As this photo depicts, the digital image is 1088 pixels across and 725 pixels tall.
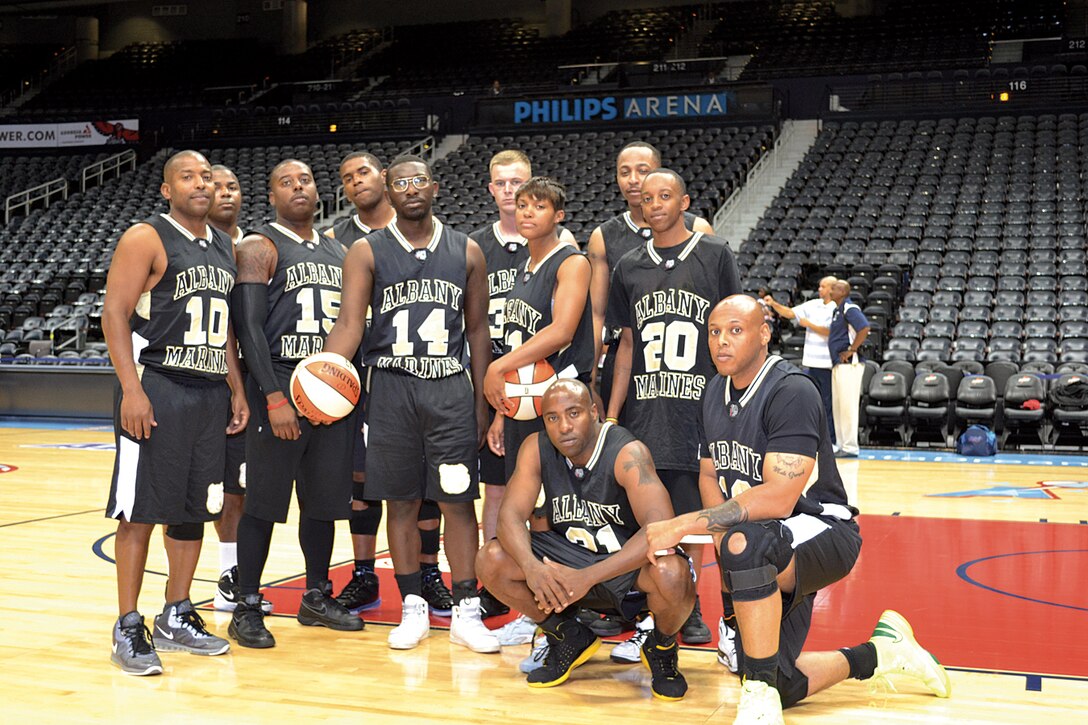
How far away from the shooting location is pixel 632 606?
3834 mm

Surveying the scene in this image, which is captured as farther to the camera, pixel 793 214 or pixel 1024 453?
pixel 793 214

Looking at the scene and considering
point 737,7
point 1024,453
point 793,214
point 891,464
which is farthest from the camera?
point 737,7

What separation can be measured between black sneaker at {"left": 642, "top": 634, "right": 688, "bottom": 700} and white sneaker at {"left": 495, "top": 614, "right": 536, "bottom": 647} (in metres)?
0.74

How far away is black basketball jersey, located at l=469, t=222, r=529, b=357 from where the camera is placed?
4734 millimetres

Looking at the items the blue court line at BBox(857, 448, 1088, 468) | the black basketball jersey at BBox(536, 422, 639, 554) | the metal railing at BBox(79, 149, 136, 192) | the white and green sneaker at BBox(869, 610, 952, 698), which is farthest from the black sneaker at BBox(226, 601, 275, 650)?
the metal railing at BBox(79, 149, 136, 192)

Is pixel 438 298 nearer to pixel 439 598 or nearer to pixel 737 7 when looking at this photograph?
pixel 439 598

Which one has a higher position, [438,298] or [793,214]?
[793,214]

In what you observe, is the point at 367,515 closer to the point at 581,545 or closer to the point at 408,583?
the point at 408,583

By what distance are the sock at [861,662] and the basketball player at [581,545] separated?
1.67 feet

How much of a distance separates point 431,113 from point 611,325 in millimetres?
17959

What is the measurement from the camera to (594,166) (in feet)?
59.0

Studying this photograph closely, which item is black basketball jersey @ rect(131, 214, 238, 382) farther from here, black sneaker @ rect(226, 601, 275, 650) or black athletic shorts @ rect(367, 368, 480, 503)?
black sneaker @ rect(226, 601, 275, 650)

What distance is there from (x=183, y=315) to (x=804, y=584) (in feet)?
7.37

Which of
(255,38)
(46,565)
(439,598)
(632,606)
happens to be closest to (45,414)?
(46,565)
